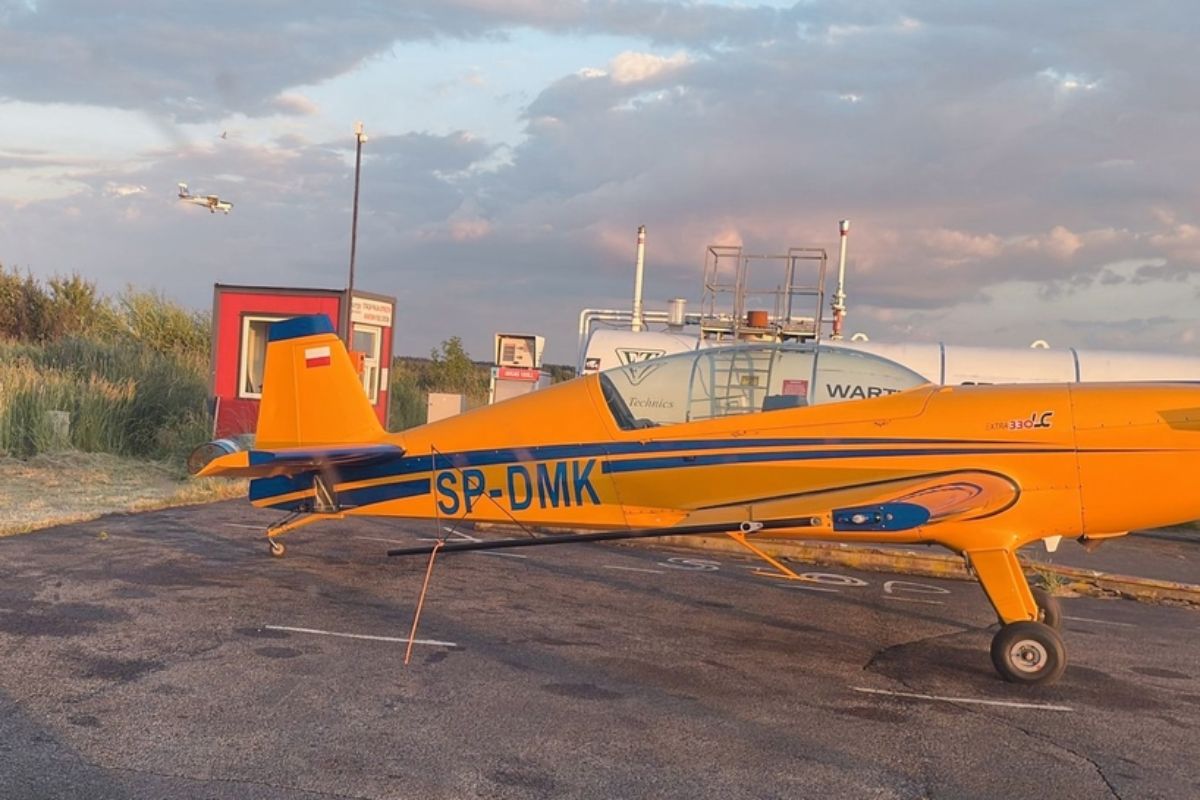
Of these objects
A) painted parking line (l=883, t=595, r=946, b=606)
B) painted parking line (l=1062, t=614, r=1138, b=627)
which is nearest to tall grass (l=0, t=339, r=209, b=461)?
painted parking line (l=883, t=595, r=946, b=606)

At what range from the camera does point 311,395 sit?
832 cm

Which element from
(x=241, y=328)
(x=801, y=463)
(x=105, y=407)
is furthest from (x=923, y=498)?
(x=105, y=407)

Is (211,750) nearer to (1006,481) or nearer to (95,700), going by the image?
(95,700)

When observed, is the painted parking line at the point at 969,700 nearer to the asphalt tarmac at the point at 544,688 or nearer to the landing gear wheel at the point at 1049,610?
the asphalt tarmac at the point at 544,688

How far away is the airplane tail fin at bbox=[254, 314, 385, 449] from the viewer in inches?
327

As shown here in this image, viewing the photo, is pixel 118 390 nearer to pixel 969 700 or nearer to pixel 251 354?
pixel 251 354

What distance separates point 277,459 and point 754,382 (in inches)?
136

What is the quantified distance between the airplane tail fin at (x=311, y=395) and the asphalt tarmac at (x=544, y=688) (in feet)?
4.00

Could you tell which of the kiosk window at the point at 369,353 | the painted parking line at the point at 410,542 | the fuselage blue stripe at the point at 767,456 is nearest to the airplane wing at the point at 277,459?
the fuselage blue stripe at the point at 767,456

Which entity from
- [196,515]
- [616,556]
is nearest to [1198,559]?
[616,556]

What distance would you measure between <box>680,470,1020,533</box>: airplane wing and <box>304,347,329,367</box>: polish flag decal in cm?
369

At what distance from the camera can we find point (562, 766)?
4.36m

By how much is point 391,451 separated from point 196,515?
527cm

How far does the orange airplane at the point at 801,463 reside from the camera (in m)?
6.31
